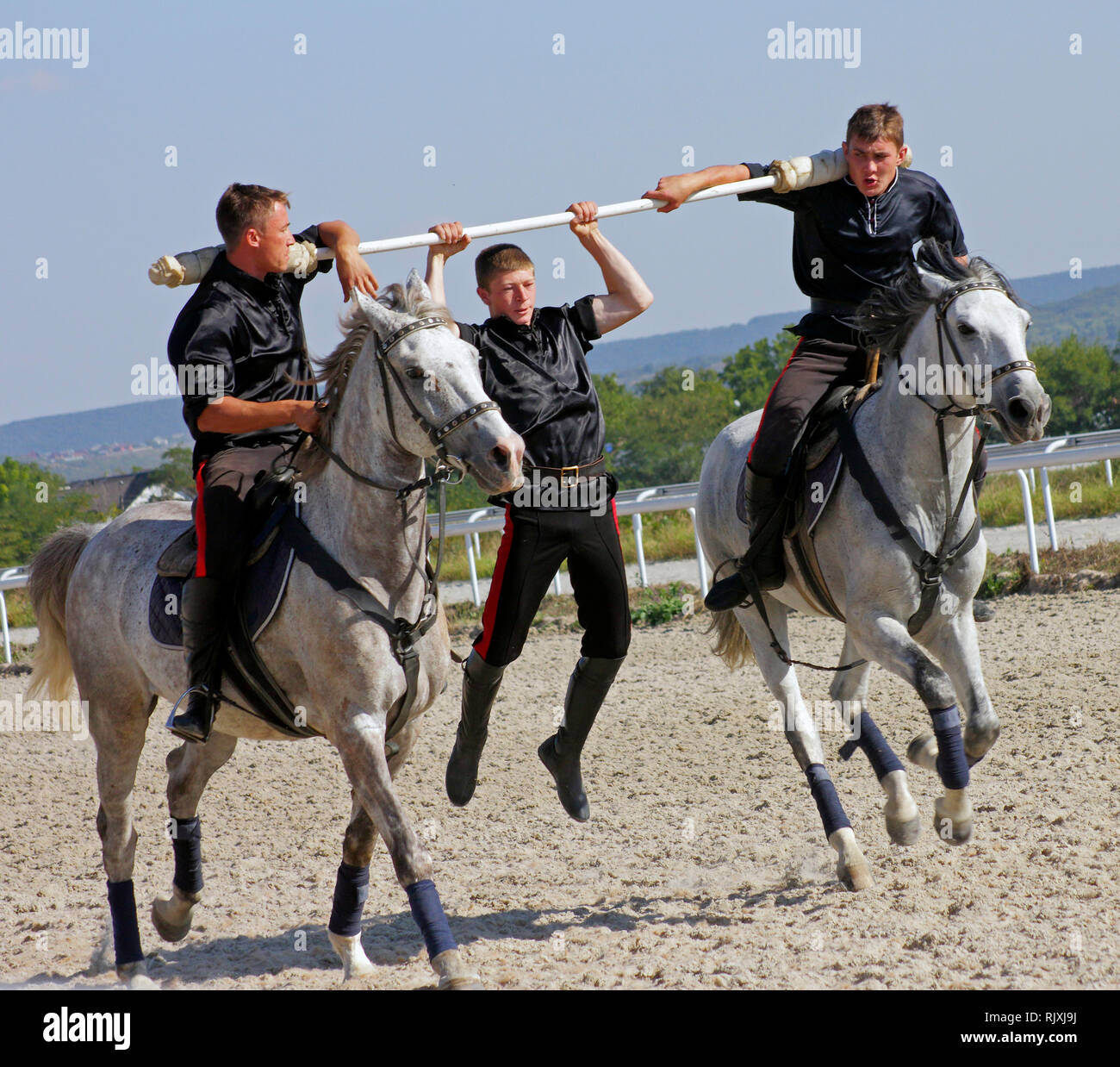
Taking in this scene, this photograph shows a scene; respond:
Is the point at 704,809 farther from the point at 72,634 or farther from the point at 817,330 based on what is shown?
the point at 72,634

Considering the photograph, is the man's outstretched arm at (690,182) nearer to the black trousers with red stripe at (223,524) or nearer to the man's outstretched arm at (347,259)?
the man's outstretched arm at (347,259)

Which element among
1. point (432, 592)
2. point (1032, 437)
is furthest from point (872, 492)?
point (432, 592)

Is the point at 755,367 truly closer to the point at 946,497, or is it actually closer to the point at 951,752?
the point at 946,497

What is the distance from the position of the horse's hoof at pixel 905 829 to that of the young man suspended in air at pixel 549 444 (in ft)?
4.76

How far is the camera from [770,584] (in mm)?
5992

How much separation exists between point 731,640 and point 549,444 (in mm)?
2220

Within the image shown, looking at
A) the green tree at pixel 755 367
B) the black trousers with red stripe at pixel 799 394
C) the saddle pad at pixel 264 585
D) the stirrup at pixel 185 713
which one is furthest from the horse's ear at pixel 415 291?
the green tree at pixel 755 367

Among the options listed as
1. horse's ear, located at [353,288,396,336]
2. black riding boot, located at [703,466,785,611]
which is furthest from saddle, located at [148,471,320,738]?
black riding boot, located at [703,466,785,611]

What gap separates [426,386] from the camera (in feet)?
13.0

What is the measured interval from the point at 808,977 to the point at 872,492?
1999mm

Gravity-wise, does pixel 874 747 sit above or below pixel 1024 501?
below

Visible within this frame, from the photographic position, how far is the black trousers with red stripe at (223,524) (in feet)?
14.9

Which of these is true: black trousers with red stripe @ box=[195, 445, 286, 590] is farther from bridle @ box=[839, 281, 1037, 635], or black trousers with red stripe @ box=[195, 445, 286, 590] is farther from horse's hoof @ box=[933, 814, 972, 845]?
horse's hoof @ box=[933, 814, 972, 845]

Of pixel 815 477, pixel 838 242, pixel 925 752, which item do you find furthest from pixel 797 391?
pixel 925 752
